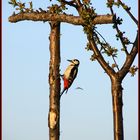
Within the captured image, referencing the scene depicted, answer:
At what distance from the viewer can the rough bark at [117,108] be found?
28.5ft

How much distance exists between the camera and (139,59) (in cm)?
853

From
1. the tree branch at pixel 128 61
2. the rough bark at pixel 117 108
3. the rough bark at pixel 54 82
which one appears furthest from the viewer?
the rough bark at pixel 54 82

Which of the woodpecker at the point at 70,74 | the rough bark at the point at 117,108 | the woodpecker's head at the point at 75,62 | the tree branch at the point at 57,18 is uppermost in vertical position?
the tree branch at the point at 57,18

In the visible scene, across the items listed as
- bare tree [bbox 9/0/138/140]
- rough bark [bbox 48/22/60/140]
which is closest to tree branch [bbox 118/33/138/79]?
bare tree [bbox 9/0/138/140]

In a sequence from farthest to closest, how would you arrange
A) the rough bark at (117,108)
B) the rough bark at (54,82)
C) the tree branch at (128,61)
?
the rough bark at (54,82) → the tree branch at (128,61) → the rough bark at (117,108)

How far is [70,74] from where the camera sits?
9.69 metres

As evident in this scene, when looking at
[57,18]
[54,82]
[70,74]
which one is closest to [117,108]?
[70,74]

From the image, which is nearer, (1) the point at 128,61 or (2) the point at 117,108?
(2) the point at 117,108

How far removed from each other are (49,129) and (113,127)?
1408 millimetres

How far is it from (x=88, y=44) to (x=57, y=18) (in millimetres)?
872

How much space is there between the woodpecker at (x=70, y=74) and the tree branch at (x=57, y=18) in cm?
85

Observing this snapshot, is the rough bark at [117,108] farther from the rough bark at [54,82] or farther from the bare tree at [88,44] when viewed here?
the rough bark at [54,82]

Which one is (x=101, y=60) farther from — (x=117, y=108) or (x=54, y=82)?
(x=54, y=82)

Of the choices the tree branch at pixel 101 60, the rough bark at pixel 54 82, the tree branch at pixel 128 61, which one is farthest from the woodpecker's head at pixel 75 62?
the tree branch at pixel 128 61
